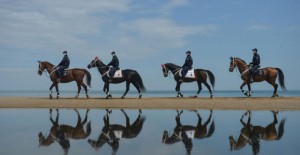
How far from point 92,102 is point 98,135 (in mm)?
13281

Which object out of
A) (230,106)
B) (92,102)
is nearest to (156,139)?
Answer: (230,106)

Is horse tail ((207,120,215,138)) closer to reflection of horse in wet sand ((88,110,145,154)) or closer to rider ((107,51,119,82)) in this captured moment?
reflection of horse in wet sand ((88,110,145,154))

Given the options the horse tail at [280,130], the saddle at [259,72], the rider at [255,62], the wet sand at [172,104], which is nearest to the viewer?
the horse tail at [280,130]

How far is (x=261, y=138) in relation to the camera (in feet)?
34.2

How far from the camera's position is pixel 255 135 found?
1102 cm

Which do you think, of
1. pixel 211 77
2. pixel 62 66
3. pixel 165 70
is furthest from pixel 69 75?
pixel 211 77

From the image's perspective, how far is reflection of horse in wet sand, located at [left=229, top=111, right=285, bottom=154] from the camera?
365 inches

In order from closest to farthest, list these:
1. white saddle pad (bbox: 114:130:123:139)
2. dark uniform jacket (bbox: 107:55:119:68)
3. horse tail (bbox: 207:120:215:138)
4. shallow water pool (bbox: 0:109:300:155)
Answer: shallow water pool (bbox: 0:109:300:155)
white saddle pad (bbox: 114:130:123:139)
horse tail (bbox: 207:120:215:138)
dark uniform jacket (bbox: 107:55:119:68)

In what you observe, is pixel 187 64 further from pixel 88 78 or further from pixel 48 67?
pixel 48 67

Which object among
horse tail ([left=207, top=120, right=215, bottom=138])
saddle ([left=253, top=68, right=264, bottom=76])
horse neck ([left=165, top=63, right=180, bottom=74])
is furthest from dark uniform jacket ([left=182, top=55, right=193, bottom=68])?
horse tail ([left=207, top=120, right=215, bottom=138])

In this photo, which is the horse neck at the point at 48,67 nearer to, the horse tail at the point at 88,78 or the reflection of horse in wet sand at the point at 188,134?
the horse tail at the point at 88,78

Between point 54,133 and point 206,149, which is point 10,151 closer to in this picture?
point 54,133

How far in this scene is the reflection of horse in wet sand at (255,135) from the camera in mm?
9267

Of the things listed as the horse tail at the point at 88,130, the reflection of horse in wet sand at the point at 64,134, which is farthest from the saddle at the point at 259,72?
the reflection of horse in wet sand at the point at 64,134
